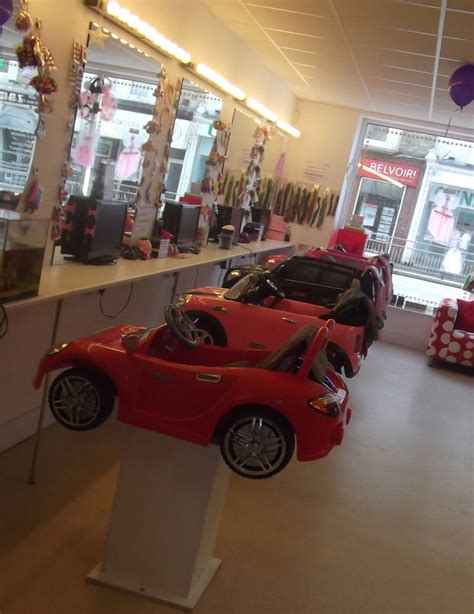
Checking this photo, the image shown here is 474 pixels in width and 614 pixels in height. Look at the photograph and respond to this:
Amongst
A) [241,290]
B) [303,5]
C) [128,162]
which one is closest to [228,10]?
Answer: [303,5]

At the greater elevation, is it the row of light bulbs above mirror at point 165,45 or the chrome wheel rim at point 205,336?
the row of light bulbs above mirror at point 165,45

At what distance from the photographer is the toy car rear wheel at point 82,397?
2498mm

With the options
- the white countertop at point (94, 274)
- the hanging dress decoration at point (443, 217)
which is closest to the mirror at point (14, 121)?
the white countertop at point (94, 274)

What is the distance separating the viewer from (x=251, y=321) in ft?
14.1

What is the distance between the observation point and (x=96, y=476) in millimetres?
3689

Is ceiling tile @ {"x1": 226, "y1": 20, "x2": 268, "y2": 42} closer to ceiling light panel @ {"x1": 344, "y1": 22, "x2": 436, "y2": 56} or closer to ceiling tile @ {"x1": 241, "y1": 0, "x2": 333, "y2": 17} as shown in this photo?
ceiling tile @ {"x1": 241, "y1": 0, "x2": 333, "y2": 17}

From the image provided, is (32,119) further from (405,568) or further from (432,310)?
(432,310)

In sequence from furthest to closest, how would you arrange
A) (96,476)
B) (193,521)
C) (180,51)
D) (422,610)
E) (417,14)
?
1. (180,51)
2. (417,14)
3. (96,476)
4. (422,610)
5. (193,521)

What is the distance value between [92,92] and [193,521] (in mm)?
2363

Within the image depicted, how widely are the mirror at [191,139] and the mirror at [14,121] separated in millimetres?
2023

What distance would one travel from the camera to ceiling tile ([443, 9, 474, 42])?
13.3 ft

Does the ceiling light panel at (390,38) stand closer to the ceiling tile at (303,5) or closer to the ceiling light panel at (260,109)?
the ceiling tile at (303,5)

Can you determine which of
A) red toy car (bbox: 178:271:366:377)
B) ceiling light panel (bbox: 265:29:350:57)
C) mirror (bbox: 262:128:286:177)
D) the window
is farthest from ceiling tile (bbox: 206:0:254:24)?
the window

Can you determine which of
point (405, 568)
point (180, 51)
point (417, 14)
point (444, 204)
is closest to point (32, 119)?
point (180, 51)
